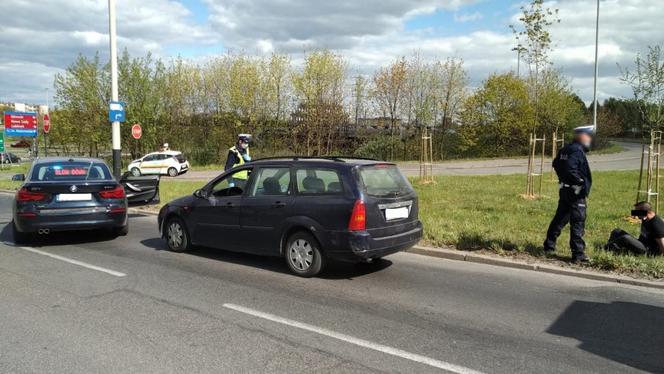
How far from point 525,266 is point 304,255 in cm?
323

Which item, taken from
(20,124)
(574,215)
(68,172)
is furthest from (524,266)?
A: (20,124)

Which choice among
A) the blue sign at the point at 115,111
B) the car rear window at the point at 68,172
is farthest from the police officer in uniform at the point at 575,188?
the blue sign at the point at 115,111

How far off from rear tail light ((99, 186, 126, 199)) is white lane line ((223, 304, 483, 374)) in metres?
4.81

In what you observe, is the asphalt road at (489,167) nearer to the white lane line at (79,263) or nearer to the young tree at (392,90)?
the young tree at (392,90)

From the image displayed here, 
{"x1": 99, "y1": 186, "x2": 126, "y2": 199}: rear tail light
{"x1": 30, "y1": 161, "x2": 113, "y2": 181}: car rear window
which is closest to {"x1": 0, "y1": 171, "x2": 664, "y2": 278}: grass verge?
{"x1": 99, "y1": 186, "x2": 126, "y2": 199}: rear tail light

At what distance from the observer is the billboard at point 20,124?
36.7m

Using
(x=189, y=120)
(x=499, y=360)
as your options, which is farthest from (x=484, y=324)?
(x=189, y=120)

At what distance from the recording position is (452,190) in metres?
15.9

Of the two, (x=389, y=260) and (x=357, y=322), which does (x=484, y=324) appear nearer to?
(x=357, y=322)

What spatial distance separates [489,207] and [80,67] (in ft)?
112

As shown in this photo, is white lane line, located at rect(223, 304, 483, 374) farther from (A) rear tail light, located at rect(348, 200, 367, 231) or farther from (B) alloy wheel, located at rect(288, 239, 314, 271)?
(A) rear tail light, located at rect(348, 200, 367, 231)

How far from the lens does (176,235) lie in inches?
338

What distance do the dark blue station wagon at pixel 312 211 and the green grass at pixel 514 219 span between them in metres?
1.90

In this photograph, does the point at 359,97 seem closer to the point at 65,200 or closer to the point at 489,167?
the point at 489,167
